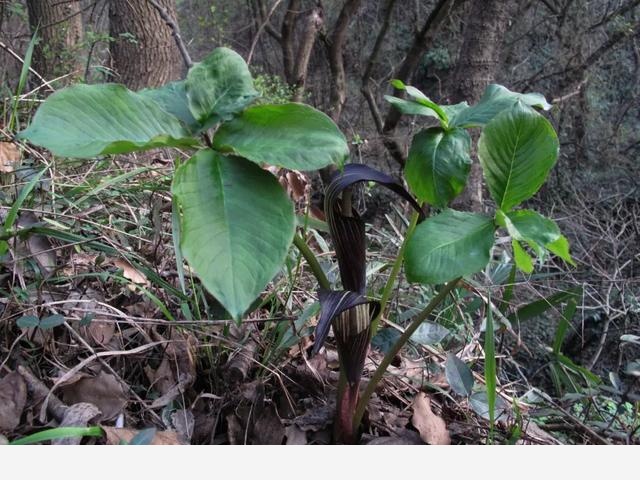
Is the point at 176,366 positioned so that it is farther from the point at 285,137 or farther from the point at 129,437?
the point at 285,137

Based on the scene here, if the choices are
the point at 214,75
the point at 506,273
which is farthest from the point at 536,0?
the point at 214,75

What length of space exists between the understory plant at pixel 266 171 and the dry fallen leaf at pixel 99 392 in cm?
33

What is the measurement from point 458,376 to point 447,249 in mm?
357

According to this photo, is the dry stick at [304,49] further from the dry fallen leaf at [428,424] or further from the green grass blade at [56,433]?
the green grass blade at [56,433]

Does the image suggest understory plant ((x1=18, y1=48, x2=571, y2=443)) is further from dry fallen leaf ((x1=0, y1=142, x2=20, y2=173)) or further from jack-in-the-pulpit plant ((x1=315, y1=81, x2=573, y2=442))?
dry fallen leaf ((x1=0, y1=142, x2=20, y2=173))

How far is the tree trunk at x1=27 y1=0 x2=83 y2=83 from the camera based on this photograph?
282 centimetres

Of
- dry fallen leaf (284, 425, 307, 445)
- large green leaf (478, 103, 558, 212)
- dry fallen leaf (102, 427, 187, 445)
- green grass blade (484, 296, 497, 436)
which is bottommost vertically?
dry fallen leaf (284, 425, 307, 445)

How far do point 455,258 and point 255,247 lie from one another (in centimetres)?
19

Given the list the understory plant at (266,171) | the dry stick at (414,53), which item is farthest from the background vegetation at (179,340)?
the dry stick at (414,53)

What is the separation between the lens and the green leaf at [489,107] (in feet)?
2.33

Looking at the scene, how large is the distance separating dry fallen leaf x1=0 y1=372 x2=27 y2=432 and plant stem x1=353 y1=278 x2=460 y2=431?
0.45 metres

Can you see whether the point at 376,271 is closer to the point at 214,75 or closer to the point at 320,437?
the point at 320,437


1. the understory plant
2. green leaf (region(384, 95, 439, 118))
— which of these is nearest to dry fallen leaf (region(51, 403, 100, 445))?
the understory plant

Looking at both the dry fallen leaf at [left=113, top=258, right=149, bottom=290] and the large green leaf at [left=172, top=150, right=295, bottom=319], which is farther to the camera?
the dry fallen leaf at [left=113, top=258, right=149, bottom=290]
